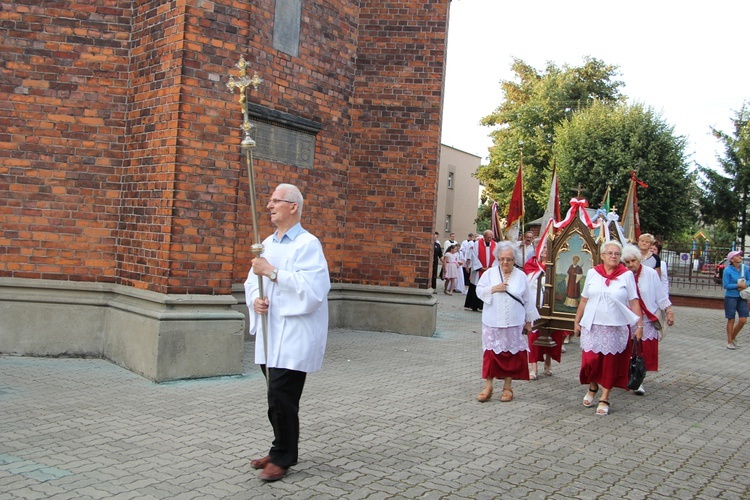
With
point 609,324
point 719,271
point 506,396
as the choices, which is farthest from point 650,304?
point 719,271

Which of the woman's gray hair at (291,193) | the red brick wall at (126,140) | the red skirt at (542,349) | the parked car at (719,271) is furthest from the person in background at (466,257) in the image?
the woman's gray hair at (291,193)

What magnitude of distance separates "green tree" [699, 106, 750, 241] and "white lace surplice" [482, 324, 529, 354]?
1374 inches

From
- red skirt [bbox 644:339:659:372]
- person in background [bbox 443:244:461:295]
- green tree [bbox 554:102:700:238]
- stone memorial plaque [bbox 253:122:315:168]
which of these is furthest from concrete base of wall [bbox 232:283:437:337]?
green tree [bbox 554:102:700:238]

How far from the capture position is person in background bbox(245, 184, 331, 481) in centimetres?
473

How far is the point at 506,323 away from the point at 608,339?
3.70ft

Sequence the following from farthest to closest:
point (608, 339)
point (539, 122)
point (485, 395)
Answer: point (539, 122), point (608, 339), point (485, 395)

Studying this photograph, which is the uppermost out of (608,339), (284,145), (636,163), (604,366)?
(636,163)

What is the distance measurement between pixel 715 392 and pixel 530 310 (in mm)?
3131

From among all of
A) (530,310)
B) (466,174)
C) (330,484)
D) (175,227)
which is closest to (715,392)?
(530,310)

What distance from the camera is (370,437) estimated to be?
589 cm

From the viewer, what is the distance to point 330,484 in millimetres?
4715

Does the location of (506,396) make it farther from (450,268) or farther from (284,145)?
(450,268)

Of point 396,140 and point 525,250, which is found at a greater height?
point 396,140

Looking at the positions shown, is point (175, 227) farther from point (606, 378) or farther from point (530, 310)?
point (606, 378)
